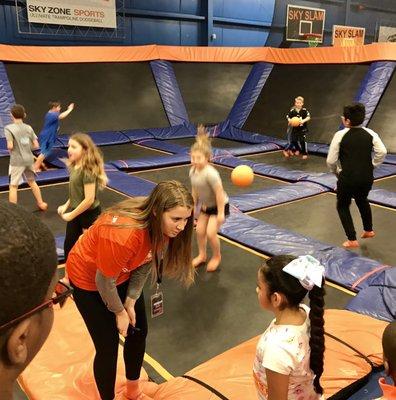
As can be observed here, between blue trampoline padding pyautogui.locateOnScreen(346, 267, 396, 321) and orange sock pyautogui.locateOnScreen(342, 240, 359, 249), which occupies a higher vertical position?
blue trampoline padding pyautogui.locateOnScreen(346, 267, 396, 321)

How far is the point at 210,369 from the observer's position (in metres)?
2.63

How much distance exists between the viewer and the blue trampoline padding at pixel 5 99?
9.25 metres

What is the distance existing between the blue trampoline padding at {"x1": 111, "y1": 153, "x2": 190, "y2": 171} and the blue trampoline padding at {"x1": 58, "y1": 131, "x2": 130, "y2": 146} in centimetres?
184

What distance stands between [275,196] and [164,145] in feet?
13.3

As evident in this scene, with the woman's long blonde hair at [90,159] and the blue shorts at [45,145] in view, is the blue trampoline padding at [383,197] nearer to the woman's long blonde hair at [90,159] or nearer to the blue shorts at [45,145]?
the woman's long blonde hair at [90,159]

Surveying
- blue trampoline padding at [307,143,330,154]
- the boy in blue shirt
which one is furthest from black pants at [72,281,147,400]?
blue trampoline padding at [307,143,330,154]

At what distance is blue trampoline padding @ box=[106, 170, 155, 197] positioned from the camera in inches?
253

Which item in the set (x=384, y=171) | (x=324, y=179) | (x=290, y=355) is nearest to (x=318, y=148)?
(x=384, y=171)

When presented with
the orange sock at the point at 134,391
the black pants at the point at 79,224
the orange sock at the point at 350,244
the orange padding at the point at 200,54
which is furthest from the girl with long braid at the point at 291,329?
the orange padding at the point at 200,54

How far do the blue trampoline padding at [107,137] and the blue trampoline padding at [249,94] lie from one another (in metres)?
2.92

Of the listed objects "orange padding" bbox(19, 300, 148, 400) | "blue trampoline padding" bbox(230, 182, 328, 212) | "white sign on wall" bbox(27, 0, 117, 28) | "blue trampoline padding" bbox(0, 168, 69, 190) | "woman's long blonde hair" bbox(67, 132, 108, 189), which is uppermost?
"white sign on wall" bbox(27, 0, 117, 28)

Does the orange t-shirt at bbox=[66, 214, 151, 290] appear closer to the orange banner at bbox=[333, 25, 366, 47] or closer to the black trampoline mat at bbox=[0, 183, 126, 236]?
the black trampoline mat at bbox=[0, 183, 126, 236]

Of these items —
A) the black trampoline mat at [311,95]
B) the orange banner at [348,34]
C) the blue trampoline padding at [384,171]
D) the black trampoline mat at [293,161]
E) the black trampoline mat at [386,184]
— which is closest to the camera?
the black trampoline mat at [386,184]

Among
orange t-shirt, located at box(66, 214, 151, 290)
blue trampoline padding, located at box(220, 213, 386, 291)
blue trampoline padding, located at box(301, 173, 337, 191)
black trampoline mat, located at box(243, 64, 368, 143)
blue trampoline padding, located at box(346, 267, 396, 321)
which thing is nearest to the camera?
orange t-shirt, located at box(66, 214, 151, 290)
